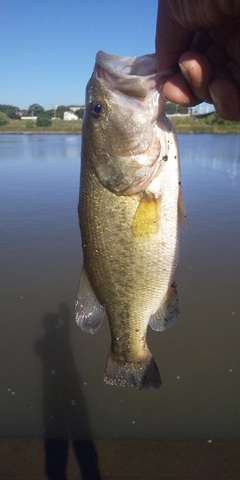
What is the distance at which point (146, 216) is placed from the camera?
1.83 meters

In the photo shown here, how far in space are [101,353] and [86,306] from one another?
3.27m

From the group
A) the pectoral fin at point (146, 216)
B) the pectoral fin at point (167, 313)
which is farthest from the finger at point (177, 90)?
the pectoral fin at point (167, 313)

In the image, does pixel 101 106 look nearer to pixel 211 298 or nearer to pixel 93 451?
pixel 93 451

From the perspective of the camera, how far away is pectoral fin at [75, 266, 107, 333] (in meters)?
2.05

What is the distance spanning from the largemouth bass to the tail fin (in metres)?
0.28

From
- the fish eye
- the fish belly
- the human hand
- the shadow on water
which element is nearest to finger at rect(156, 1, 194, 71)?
the human hand

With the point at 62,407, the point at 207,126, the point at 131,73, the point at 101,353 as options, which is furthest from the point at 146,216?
the point at 207,126

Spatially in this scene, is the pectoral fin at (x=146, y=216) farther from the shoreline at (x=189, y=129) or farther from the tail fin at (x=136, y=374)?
the shoreline at (x=189, y=129)

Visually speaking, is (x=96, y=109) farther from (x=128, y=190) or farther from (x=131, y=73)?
(x=128, y=190)

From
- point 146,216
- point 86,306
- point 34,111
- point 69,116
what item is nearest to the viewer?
point 146,216

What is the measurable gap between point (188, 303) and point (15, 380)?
9.35 ft

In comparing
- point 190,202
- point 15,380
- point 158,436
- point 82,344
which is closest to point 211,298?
point 82,344

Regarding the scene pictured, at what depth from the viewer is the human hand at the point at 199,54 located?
4.68 feet

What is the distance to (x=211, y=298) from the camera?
20.6 ft
